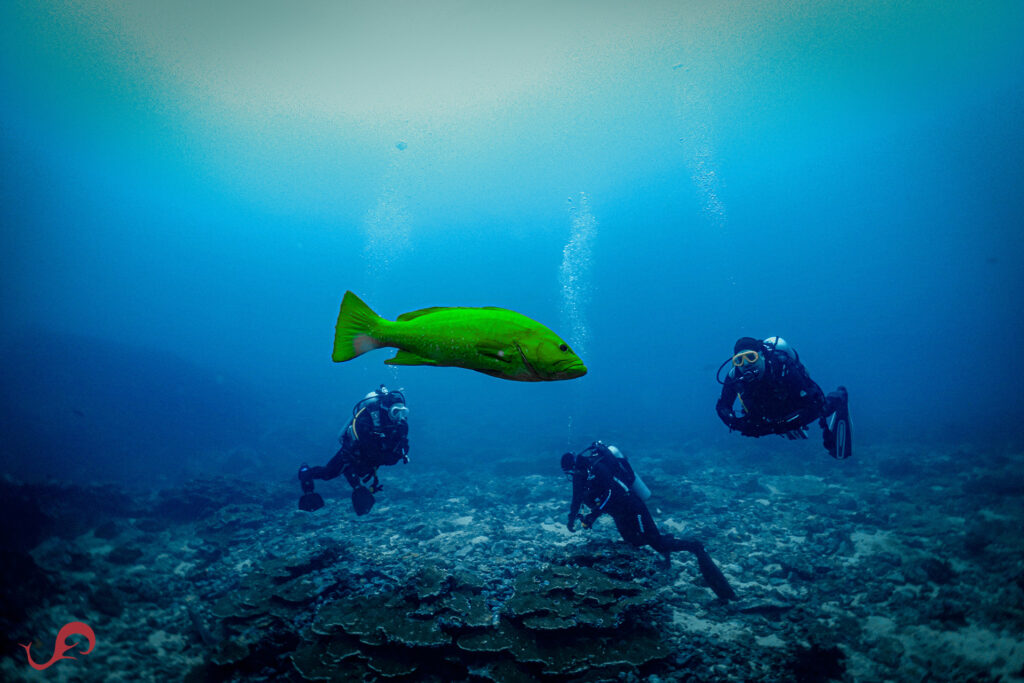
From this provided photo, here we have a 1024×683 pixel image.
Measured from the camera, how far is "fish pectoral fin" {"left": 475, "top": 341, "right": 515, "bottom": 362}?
1.33m

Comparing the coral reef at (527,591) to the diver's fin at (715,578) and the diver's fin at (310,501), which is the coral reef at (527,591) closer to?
the diver's fin at (715,578)

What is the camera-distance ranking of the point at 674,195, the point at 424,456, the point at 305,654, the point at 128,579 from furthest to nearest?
the point at 674,195 < the point at 424,456 < the point at 128,579 < the point at 305,654

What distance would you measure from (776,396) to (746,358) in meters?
0.71

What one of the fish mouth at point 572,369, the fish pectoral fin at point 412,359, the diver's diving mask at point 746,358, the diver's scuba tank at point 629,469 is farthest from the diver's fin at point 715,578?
the fish pectoral fin at point 412,359

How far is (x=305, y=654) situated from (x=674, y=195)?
10671 centimetres

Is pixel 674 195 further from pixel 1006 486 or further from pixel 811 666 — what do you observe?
pixel 811 666

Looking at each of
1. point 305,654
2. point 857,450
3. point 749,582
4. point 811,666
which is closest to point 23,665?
point 305,654

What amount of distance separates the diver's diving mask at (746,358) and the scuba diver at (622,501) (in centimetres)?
308

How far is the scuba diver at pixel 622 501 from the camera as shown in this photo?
7.47 m

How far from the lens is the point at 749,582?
307 inches

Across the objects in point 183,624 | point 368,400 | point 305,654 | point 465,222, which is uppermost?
point 465,222

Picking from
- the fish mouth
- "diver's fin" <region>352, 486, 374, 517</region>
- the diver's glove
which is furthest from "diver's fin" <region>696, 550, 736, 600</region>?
the fish mouth

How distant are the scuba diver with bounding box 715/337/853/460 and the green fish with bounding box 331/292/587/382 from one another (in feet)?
15.7

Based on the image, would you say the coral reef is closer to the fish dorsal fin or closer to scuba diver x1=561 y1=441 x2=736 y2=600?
scuba diver x1=561 y1=441 x2=736 y2=600
